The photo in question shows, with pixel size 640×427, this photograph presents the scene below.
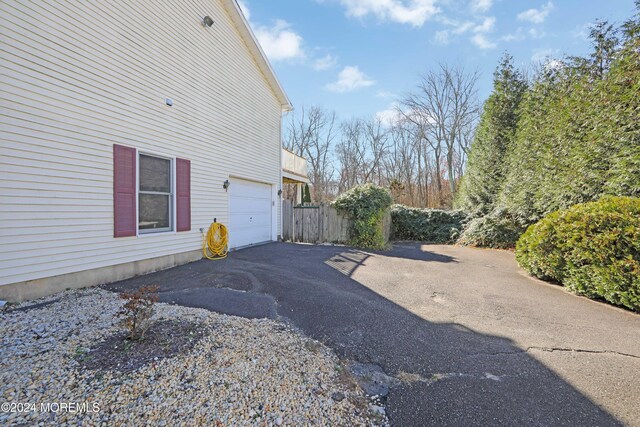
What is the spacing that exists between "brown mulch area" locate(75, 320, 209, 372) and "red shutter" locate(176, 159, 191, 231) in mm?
3593

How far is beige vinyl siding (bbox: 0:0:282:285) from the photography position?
3.69m

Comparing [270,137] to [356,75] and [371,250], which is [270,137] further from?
[356,75]

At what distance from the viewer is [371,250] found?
8.94 m

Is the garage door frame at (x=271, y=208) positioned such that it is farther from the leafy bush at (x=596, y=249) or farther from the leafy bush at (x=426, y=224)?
the leafy bush at (x=596, y=249)

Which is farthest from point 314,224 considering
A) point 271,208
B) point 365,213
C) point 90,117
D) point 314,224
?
point 90,117

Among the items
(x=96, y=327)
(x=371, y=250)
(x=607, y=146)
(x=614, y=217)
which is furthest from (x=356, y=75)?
(x=96, y=327)

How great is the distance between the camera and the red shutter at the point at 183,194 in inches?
238

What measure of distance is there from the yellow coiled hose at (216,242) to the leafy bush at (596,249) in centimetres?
690

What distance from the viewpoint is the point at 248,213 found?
8781 millimetres

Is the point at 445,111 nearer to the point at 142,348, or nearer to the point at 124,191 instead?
the point at 124,191

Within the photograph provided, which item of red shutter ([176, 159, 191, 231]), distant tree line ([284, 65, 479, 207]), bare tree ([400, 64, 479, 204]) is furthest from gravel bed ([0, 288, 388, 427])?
bare tree ([400, 64, 479, 204])

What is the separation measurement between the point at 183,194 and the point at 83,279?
2409 millimetres

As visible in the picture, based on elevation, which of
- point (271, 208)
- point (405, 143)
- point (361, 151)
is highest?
point (405, 143)

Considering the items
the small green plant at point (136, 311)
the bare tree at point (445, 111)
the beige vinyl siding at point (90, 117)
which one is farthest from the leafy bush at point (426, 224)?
the small green plant at point (136, 311)
